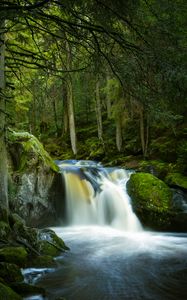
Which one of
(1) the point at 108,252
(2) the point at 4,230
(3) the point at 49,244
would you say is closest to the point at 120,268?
(1) the point at 108,252

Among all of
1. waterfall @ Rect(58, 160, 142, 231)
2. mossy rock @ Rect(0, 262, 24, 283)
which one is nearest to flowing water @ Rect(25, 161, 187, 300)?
waterfall @ Rect(58, 160, 142, 231)

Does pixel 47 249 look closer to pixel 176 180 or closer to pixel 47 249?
pixel 47 249

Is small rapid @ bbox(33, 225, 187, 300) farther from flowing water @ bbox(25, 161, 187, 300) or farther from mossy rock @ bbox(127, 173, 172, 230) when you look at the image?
mossy rock @ bbox(127, 173, 172, 230)

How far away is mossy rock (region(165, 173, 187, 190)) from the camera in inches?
544

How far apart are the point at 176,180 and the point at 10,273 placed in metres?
8.86

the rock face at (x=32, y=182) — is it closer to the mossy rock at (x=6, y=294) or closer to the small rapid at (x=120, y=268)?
the small rapid at (x=120, y=268)

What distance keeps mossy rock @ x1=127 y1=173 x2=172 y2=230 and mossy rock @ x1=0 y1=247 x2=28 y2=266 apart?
20.3 feet

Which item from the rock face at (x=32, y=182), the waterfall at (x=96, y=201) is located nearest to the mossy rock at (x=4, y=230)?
the rock face at (x=32, y=182)

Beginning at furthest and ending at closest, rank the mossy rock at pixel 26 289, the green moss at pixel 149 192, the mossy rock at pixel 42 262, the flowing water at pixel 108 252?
the green moss at pixel 149 192 → the mossy rock at pixel 42 262 → the flowing water at pixel 108 252 → the mossy rock at pixel 26 289

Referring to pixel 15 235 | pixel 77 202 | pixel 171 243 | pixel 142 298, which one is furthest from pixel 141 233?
pixel 142 298

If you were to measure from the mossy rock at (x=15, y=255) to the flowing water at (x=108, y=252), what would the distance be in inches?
11.2

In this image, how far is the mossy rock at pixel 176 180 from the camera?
45.3 ft

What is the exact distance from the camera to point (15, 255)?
24.2ft

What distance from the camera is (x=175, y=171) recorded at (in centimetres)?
1493
